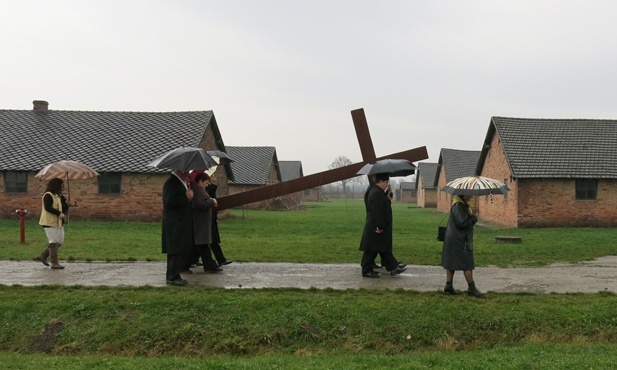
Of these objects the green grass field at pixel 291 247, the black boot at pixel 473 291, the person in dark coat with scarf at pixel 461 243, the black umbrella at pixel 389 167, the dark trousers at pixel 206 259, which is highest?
the black umbrella at pixel 389 167

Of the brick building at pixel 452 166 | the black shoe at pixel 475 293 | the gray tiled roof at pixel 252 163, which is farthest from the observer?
the brick building at pixel 452 166

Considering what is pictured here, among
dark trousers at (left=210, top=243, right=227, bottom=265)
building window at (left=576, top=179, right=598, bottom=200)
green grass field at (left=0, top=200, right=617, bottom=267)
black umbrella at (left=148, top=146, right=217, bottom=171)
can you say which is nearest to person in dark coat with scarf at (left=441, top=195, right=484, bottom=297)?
green grass field at (left=0, top=200, right=617, bottom=267)

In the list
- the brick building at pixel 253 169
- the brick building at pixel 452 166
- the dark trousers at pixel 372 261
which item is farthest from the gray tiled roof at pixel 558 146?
the brick building at pixel 253 169

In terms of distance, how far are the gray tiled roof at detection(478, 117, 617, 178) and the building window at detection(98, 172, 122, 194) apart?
18.6 m

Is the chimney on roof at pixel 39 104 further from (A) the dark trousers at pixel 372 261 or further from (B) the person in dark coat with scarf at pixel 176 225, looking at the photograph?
(A) the dark trousers at pixel 372 261

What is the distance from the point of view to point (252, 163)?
46281 millimetres

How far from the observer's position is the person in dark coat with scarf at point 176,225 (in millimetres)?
8383

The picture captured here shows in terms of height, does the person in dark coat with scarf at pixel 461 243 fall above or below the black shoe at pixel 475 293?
above

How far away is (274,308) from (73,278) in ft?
13.1

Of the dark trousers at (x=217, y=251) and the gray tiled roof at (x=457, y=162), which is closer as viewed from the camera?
the dark trousers at (x=217, y=251)

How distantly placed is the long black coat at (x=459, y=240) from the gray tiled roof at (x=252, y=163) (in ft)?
113

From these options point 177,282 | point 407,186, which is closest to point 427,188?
point 407,186

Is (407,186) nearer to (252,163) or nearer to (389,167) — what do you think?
(252,163)

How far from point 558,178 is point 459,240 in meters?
19.6
